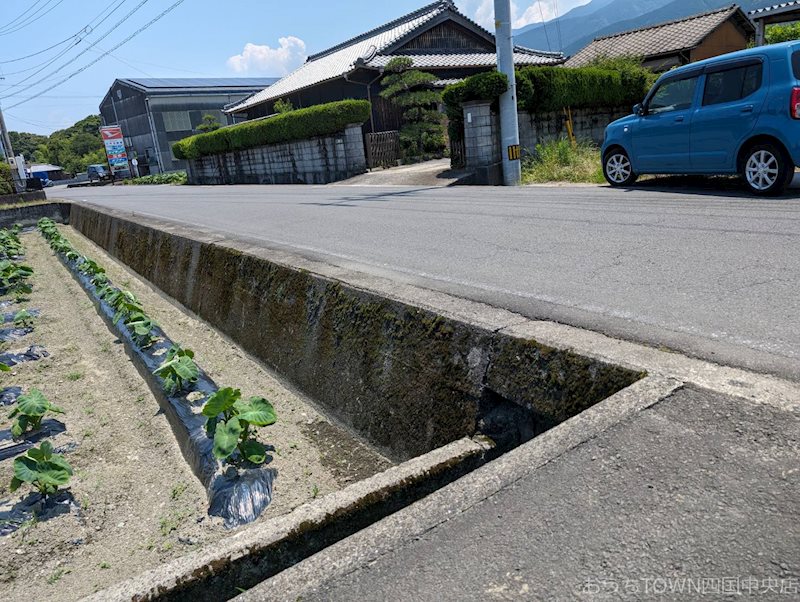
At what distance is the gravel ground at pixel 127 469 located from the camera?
9.27ft

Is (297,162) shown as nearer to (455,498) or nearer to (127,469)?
(127,469)

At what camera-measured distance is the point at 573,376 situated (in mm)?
2404

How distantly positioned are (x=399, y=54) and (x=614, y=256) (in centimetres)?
2352

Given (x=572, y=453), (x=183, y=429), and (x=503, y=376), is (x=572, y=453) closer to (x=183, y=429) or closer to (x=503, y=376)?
(x=503, y=376)

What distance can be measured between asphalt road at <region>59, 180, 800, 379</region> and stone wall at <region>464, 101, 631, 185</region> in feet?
14.7

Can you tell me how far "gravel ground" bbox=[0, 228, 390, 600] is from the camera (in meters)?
2.83

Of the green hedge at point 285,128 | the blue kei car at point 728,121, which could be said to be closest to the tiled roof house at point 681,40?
the green hedge at point 285,128

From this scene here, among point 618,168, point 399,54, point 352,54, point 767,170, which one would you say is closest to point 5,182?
point 352,54

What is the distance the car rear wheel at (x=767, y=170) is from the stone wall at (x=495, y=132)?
22.9 feet

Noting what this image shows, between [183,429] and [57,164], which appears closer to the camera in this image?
[183,429]

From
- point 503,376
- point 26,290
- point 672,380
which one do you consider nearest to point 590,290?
point 503,376

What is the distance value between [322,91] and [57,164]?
2991 inches

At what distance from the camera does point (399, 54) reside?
25.8 meters

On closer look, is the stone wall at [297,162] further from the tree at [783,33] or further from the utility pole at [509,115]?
the tree at [783,33]
